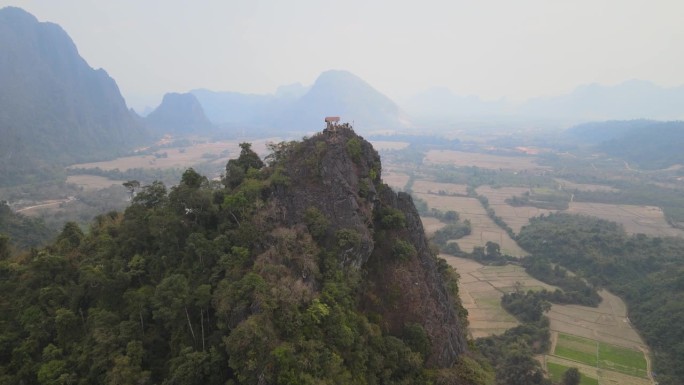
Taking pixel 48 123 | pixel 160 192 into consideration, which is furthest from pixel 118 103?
pixel 160 192

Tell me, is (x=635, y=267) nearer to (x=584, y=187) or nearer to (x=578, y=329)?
(x=578, y=329)

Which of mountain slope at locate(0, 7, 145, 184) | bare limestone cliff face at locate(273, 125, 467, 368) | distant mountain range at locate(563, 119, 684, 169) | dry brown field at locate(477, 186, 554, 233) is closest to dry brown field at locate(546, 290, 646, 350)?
bare limestone cliff face at locate(273, 125, 467, 368)

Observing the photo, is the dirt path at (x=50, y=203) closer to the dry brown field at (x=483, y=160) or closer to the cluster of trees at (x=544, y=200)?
the cluster of trees at (x=544, y=200)

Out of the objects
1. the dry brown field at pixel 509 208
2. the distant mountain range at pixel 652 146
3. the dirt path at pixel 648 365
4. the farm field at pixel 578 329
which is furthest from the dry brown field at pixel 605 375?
the distant mountain range at pixel 652 146

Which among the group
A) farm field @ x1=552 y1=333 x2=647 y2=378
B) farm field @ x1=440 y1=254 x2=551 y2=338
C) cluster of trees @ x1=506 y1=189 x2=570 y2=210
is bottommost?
farm field @ x1=552 y1=333 x2=647 y2=378

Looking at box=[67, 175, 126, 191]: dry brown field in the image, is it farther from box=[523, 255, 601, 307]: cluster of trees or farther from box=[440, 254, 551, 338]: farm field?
box=[523, 255, 601, 307]: cluster of trees

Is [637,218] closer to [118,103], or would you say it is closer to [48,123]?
[48,123]
